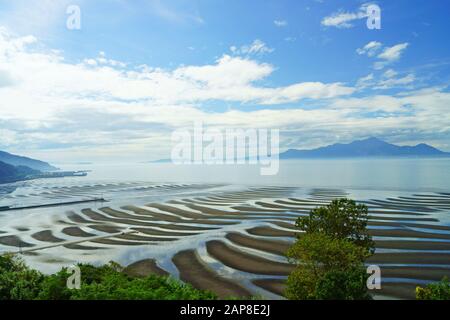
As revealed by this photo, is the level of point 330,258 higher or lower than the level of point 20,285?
higher

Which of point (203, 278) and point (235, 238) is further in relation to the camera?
point (235, 238)

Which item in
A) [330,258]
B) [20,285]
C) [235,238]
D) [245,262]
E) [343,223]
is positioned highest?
[343,223]

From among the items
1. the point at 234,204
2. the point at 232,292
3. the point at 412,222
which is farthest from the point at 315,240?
the point at 234,204

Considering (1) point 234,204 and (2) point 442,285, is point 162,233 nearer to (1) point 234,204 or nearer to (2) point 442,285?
(1) point 234,204

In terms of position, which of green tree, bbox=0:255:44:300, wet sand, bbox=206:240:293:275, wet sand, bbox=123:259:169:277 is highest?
green tree, bbox=0:255:44:300

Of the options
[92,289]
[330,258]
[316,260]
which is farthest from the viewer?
[316,260]

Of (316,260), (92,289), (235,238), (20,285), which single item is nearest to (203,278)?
(316,260)

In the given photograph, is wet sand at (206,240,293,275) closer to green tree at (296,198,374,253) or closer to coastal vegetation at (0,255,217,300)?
green tree at (296,198,374,253)

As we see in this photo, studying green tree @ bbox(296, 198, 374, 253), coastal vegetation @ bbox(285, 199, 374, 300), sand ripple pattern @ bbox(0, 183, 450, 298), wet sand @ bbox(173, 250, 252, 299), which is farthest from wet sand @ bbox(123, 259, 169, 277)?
green tree @ bbox(296, 198, 374, 253)

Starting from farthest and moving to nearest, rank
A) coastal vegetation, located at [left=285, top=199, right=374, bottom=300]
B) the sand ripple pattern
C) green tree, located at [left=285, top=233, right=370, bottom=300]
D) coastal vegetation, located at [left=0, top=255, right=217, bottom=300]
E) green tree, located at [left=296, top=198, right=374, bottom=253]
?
the sand ripple pattern → green tree, located at [left=296, top=198, right=374, bottom=253] → green tree, located at [left=285, top=233, right=370, bottom=300] → coastal vegetation, located at [left=285, top=199, right=374, bottom=300] → coastal vegetation, located at [left=0, top=255, right=217, bottom=300]

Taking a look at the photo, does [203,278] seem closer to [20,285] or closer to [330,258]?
[330,258]
